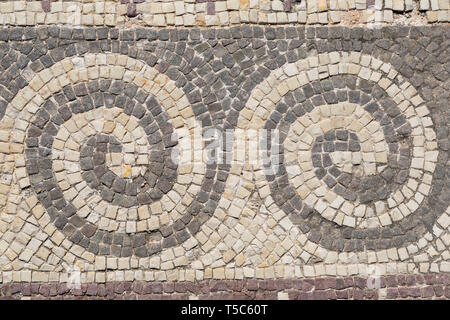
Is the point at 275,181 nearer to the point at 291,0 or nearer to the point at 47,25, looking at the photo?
the point at 291,0

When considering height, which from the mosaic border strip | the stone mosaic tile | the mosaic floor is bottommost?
the mosaic border strip

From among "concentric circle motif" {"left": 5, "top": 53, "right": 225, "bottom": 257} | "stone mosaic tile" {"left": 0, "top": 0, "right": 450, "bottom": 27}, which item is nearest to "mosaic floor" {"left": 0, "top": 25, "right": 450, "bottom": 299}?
"concentric circle motif" {"left": 5, "top": 53, "right": 225, "bottom": 257}

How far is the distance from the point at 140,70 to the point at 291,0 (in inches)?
94.2

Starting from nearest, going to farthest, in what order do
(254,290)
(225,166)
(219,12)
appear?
1. (254,290)
2. (225,166)
3. (219,12)

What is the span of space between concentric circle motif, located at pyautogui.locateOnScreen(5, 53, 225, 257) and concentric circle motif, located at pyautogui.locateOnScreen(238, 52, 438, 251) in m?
1.05

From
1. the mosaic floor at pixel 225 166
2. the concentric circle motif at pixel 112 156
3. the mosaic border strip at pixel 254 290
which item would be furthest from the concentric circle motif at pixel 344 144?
the concentric circle motif at pixel 112 156

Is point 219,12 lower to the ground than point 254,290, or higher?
higher

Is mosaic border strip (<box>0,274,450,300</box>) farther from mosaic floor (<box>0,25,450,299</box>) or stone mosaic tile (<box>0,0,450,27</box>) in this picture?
stone mosaic tile (<box>0,0,450,27</box>)

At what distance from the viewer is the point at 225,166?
24.3 ft

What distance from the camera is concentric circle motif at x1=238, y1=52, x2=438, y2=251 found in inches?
289

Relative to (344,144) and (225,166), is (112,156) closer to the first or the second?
(225,166)

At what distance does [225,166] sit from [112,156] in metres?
1.58

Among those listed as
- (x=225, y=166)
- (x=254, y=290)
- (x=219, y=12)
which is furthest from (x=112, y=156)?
(x=254, y=290)

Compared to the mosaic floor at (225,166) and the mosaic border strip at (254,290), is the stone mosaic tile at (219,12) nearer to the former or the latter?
the mosaic floor at (225,166)
